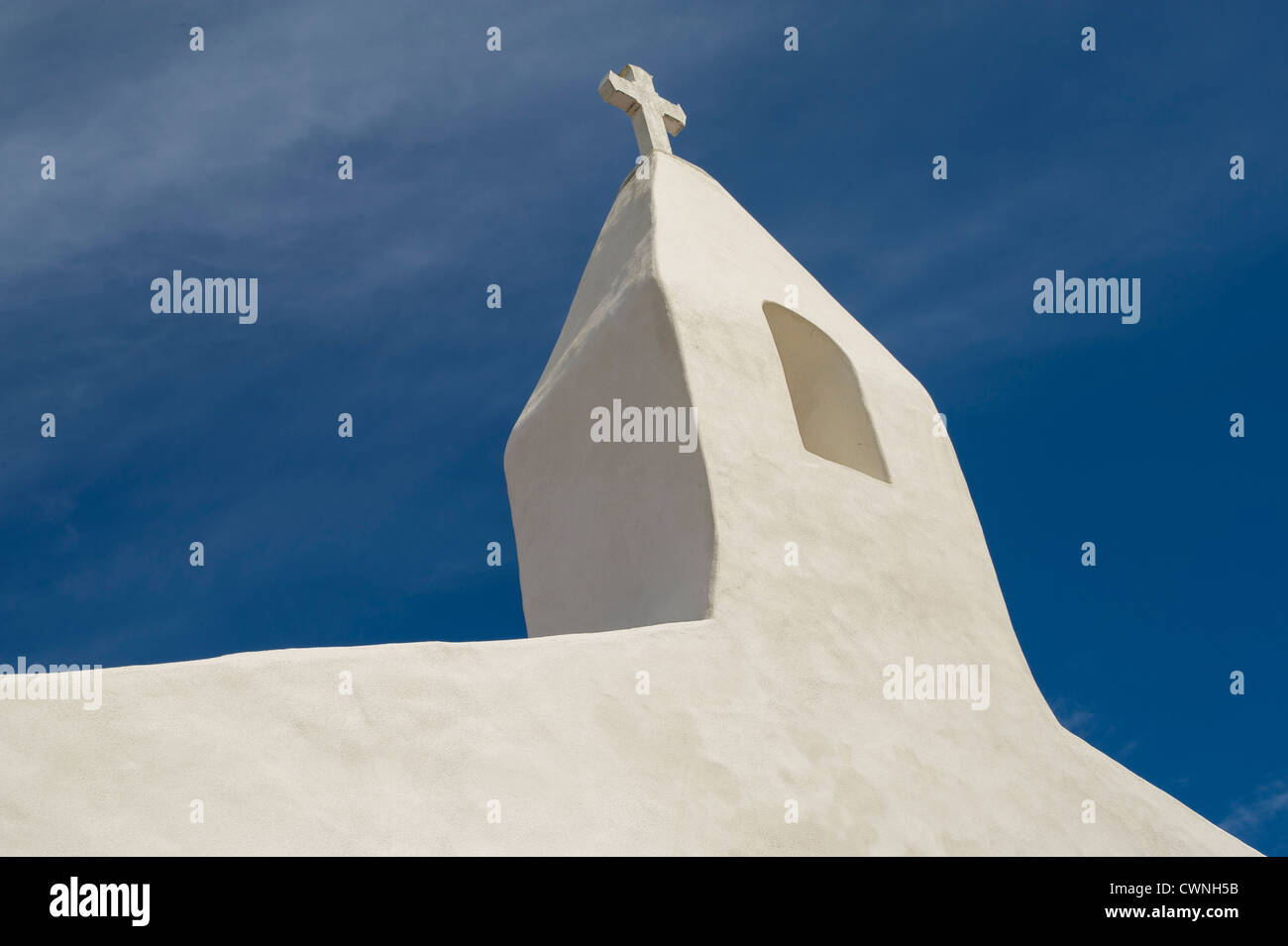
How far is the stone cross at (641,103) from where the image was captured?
35.6 ft

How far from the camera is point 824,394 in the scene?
9734mm

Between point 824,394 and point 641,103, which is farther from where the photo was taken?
point 641,103

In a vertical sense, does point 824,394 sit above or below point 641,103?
below

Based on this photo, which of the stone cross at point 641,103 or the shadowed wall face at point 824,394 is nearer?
the shadowed wall face at point 824,394

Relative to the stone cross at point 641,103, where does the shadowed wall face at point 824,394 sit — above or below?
below

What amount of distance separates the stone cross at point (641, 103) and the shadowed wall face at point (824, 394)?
2030 mm

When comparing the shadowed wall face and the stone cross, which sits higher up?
the stone cross

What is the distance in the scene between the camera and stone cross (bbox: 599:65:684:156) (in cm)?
1084

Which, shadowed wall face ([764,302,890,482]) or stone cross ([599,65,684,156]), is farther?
stone cross ([599,65,684,156])

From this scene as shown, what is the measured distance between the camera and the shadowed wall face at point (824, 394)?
9211 millimetres

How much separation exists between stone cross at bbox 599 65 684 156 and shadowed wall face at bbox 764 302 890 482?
2.03m

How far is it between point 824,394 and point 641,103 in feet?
9.76
